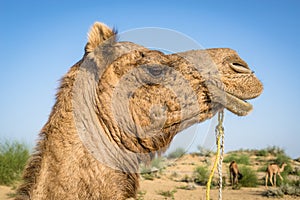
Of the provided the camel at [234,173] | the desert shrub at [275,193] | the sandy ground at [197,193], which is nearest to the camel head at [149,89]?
the sandy ground at [197,193]

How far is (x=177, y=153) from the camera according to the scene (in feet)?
14.4

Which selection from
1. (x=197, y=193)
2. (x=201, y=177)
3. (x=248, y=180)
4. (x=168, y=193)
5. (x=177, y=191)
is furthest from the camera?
(x=201, y=177)

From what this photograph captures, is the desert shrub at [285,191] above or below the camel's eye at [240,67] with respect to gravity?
below

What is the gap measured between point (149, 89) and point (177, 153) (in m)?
1.02

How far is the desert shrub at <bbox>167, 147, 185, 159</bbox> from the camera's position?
4251mm

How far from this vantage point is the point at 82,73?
11.8 feet

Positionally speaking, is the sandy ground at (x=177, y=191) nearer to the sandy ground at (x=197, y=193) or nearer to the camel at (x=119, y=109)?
the sandy ground at (x=197, y=193)

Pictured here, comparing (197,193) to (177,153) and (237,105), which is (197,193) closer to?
(177,153)

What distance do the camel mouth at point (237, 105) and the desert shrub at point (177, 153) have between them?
2.51ft

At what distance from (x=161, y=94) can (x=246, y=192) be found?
16.4 metres

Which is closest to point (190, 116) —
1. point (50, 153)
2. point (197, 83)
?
point (197, 83)

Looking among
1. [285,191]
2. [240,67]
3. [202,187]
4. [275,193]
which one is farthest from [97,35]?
[202,187]

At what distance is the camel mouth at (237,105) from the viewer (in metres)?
3.85

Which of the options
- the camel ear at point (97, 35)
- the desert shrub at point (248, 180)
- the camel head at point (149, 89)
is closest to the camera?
the camel head at point (149, 89)
